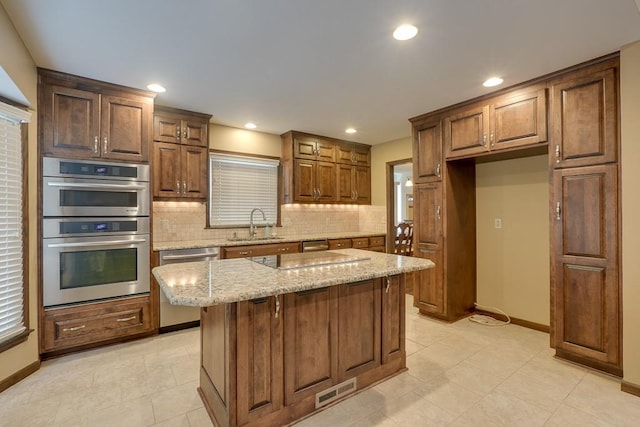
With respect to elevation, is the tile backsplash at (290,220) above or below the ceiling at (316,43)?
below

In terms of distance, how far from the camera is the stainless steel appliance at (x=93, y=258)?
2.69 meters

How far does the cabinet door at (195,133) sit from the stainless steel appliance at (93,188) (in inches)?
29.2

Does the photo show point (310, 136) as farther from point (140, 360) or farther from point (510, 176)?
point (140, 360)

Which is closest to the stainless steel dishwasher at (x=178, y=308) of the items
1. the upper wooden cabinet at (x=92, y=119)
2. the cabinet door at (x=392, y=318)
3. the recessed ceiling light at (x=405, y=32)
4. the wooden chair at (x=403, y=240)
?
the upper wooden cabinet at (x=92, y=119)

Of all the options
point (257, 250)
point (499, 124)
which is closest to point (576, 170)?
point (499, 124)

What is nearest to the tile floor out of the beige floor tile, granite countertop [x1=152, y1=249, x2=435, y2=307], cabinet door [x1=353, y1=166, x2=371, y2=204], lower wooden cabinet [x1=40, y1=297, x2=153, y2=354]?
the beige floor tile

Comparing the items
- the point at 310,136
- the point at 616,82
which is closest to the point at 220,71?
the point at 310,136

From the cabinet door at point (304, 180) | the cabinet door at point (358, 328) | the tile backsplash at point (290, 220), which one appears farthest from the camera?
the cabinet door at point (304, 180)

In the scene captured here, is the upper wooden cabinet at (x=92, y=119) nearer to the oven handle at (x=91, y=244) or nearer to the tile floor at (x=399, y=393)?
the oven handle at (x=91, y=244)

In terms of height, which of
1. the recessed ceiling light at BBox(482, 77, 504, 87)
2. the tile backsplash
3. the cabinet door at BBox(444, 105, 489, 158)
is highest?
the recessed ceiling light at BBox(482, 77, 504, 87)

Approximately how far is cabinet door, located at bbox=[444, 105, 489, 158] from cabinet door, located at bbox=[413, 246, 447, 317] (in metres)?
1.19

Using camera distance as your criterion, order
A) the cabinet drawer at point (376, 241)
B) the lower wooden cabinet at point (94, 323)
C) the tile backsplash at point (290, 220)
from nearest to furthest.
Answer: the lower wooden cabinet at point (94, 323) < the tile backsplash at point (290, 220) < the cabinet drawer at point (376, 241)

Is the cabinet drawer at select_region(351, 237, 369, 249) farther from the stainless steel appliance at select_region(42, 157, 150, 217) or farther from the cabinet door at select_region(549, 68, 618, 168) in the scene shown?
the stainless steel appliance at select_region(42, 157, 150, 217)

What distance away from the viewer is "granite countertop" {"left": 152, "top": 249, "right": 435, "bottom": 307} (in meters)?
1.42
